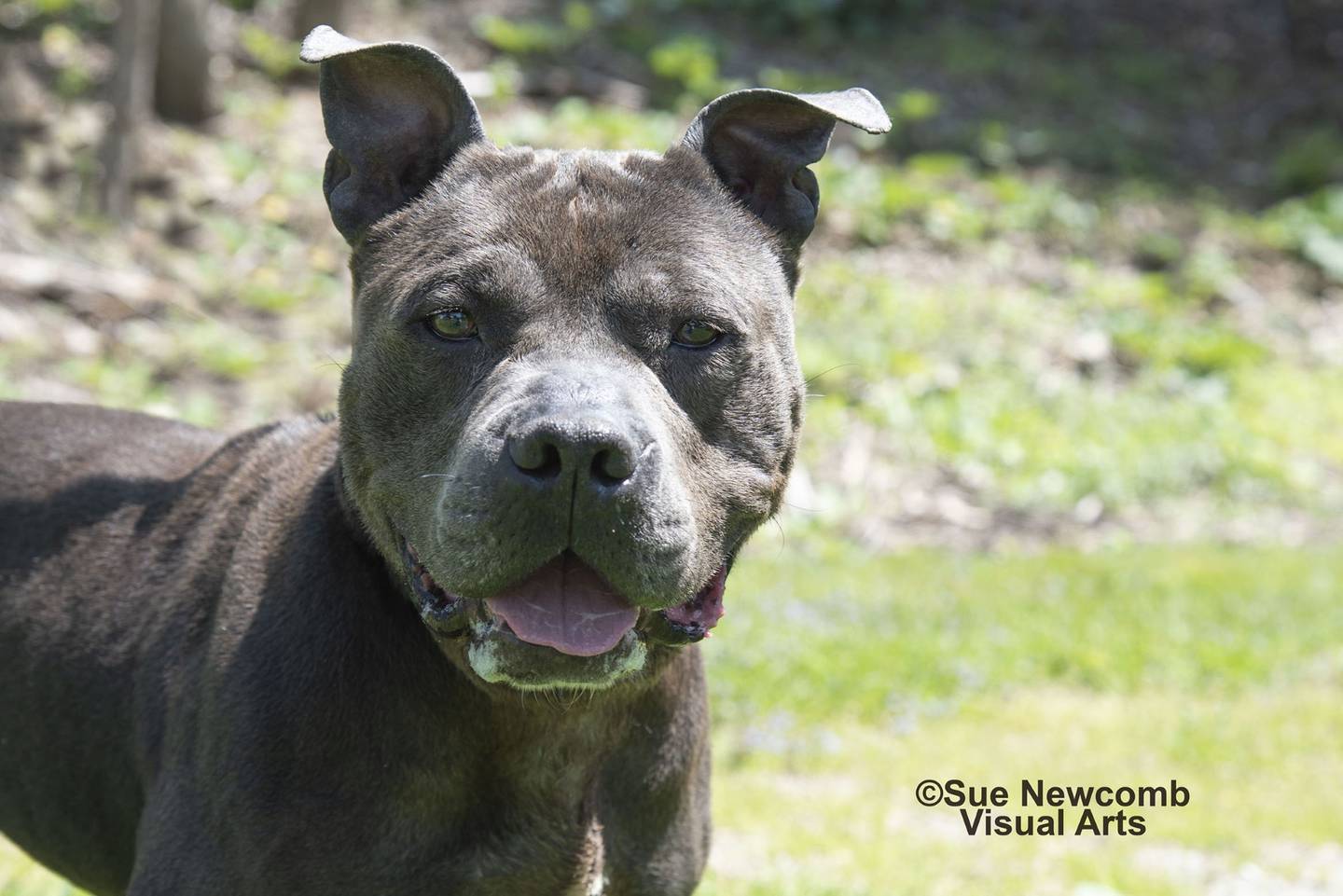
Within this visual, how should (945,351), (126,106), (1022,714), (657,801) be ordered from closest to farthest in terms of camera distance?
(657,801) → (1022,714) → (126,106) → (945,351)

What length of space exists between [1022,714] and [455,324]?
510 cm

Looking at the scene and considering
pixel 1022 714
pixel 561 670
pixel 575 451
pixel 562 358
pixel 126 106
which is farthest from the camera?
pixel 126 106

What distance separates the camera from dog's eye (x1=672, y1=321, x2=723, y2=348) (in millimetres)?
3568

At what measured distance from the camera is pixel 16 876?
5.25 m

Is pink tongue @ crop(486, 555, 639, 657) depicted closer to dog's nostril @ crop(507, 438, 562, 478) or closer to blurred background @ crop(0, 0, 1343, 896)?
dog's nostril @ crop(507, 438, 562, 478)

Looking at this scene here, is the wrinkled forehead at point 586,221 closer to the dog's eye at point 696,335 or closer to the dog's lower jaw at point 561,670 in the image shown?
the dog's eye at point 696,335

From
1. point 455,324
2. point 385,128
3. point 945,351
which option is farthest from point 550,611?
point 945,351

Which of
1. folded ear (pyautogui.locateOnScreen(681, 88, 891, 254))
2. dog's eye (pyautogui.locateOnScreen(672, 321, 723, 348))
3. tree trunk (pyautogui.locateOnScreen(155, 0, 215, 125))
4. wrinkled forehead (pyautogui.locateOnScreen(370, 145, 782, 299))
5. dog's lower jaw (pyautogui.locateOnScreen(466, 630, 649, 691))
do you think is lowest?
dog's lower jaw (pyautogui.locateOnScreen(466, 630, 649, 691))

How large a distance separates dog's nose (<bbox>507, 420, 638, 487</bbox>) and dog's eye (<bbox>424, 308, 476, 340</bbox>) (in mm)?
485

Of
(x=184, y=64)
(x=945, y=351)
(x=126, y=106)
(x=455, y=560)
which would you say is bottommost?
(x=455, y=560)

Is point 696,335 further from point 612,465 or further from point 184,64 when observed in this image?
point 184,64

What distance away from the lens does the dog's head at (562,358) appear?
316 centimetres

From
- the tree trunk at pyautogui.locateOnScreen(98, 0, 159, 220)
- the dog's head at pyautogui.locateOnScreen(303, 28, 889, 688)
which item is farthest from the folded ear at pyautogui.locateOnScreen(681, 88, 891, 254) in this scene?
the tree trunk at pyautogui.locateOnScreen(98, 0, 159, 220)

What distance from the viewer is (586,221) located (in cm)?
361
